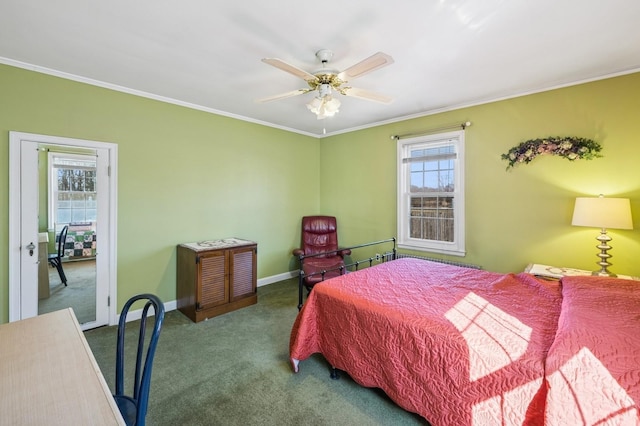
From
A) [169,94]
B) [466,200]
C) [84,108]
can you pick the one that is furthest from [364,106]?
[84,108]

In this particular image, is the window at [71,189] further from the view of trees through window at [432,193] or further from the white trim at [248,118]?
the view of trees through window at [432,193]

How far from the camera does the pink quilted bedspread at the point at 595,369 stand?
110 centimetres

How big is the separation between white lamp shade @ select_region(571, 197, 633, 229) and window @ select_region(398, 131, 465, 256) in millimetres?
1246

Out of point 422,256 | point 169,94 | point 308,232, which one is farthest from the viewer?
point 308,232

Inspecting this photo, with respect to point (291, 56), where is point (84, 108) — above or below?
below

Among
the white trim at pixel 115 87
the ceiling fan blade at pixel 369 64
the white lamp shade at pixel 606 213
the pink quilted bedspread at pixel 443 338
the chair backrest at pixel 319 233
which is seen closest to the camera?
the pink quilted bedspread at pixel 443 338

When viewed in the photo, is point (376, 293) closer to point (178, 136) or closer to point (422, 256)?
point (422, 256)

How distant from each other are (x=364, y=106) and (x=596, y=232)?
2.87 m

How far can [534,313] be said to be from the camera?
5.93ft

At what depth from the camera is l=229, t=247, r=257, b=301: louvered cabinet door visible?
3.60m

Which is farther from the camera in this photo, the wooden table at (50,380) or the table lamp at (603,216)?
the table lamp at (603,216)

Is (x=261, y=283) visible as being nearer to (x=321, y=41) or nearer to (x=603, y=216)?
(x=321, y=41)

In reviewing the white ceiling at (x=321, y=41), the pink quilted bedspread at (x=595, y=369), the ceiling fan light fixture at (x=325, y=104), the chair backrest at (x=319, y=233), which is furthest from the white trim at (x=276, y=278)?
the pink quilted bedspread at (x=595, y=369)

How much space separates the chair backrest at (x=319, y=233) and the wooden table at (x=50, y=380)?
3.64 metres
